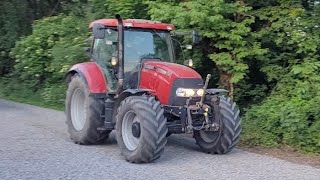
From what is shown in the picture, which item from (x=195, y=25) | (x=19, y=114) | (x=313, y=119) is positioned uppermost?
(x=195, y=25)

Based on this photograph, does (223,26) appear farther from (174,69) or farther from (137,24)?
(174,69)

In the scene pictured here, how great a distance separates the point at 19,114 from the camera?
15.4m

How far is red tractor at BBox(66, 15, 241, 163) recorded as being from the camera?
9227mm

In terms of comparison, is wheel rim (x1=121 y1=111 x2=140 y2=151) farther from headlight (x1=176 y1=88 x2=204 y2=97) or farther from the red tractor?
headlight (x1=176 y1=88 x2=204 y2=97)

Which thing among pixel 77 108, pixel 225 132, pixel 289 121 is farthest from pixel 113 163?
pixel 289 121

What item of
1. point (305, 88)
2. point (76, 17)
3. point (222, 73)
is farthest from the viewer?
point (76, 17)

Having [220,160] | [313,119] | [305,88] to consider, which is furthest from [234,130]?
[305,88]

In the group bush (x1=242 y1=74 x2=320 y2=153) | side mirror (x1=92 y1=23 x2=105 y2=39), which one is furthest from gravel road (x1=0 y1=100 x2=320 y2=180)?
side mirror (x1=92 y1=23 x2=105 y2=39)

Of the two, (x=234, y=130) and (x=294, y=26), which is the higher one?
(x=294, y=26)

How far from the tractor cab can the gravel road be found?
140 centimetres

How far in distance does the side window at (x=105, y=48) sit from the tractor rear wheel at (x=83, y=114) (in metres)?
0.52

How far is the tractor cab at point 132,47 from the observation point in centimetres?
1031

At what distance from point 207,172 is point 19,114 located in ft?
26.9

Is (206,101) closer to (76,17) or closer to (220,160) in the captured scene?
(220,160)
